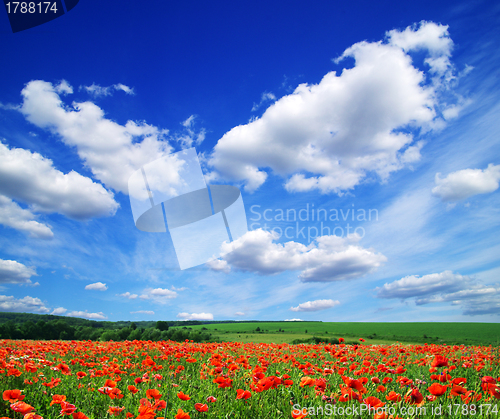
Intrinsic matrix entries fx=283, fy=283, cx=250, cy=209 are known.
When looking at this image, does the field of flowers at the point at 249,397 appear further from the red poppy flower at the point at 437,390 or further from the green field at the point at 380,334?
the green field at the point at 380,334

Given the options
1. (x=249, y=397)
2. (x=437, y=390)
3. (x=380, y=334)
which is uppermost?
(x=437, y=390)

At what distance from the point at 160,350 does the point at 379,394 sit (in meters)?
7.13

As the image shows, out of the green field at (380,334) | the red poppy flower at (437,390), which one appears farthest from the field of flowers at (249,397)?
the green field at (380,334)

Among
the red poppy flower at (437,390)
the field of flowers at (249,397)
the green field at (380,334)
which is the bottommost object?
Answer: the green field at (380,334)

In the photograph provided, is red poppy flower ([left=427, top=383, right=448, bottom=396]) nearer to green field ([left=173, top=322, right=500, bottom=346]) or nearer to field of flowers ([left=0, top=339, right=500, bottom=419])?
Result: field of flowers ([left=0, top=339, right=500, bottom=419])

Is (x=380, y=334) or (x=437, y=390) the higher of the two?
(x=437, y=390)

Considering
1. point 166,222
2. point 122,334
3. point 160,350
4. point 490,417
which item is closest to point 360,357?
point 490,417

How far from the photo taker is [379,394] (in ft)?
16.9

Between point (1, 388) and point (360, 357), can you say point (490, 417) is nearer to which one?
point (360, 357)

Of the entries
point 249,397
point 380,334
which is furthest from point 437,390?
point 380,334

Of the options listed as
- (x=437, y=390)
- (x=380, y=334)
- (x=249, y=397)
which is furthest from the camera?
(x=380, y=334)

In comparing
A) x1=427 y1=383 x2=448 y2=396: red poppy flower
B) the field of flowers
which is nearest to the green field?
the field of flowers

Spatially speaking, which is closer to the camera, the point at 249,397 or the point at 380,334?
the point at 249,397

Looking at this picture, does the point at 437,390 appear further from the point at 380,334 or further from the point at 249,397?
the point at 380,334
